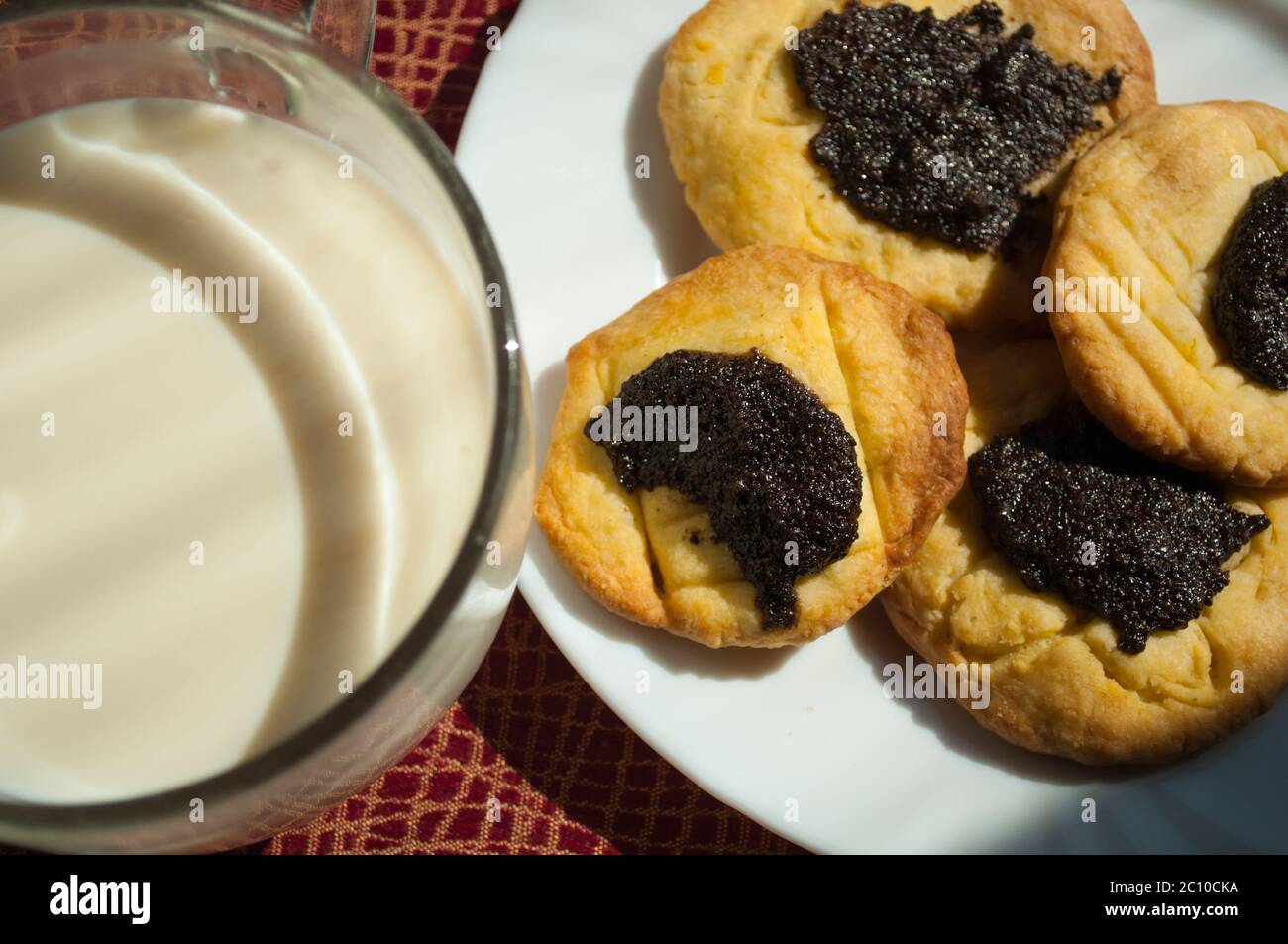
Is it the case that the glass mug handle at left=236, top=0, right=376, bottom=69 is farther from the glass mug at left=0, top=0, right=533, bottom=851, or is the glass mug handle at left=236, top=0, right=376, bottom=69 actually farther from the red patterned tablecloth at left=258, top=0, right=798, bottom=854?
the red patterned tablecloth at left=258, top=0, right=798, bottom=854

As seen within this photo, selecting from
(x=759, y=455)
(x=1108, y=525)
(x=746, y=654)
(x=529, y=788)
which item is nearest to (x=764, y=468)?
(x=759, y=455)

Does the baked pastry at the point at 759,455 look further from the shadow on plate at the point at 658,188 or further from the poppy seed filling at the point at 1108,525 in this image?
the shadow on plate at the point at 658,188

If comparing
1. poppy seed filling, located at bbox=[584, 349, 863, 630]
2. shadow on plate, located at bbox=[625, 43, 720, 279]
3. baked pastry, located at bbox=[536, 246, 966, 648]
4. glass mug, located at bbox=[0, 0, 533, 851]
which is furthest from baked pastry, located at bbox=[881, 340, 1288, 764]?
glass mug, located at bbox=[0, 0, 533, 851]

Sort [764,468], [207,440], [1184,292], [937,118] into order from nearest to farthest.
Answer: [207,440], [764,468], [1184,292], [937,118]

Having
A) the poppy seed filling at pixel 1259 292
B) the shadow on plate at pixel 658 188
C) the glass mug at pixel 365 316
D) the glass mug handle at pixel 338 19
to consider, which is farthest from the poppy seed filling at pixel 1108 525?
the glass mug handle at pixel 338 19

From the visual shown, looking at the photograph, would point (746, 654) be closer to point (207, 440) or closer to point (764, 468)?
point (764, 468)
